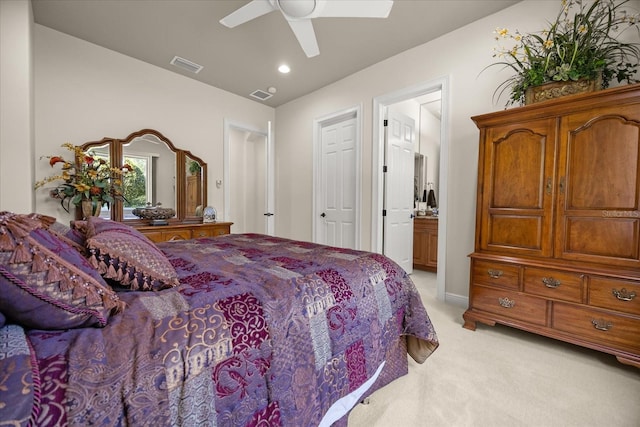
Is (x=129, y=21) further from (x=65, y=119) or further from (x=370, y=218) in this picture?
(x=370, y=218)

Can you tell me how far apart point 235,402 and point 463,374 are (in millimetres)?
1518

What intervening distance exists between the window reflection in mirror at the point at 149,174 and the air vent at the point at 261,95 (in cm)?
159

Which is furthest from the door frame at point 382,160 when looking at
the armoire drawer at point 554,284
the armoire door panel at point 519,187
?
the armoire drawer at point 554,284

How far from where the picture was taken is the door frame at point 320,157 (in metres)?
3.63

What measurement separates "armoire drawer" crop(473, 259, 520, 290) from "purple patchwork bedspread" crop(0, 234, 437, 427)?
→ 101 centimetres

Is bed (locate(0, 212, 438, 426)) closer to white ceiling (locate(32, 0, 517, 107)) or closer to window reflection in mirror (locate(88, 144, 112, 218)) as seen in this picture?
window reflection in mirror (locate(88, 144, 112, 218))

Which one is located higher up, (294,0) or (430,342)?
(294,0)

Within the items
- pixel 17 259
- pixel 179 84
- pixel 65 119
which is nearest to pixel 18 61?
pixel 65 119

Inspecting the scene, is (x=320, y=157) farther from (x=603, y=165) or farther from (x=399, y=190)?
(x=603, y=165)

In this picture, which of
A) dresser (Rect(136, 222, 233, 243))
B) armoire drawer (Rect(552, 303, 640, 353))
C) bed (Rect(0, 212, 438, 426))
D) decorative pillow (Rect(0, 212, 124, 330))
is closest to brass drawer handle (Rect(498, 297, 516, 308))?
armoire drawer (Rect(552, 303, 640, 353))

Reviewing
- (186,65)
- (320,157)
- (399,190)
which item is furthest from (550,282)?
(186,65)

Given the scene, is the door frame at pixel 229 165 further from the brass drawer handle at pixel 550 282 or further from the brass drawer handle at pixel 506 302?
the brass drawer handle at pixel 550 282

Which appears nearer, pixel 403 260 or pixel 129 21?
pixel 129 21

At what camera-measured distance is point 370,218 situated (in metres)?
3.56
